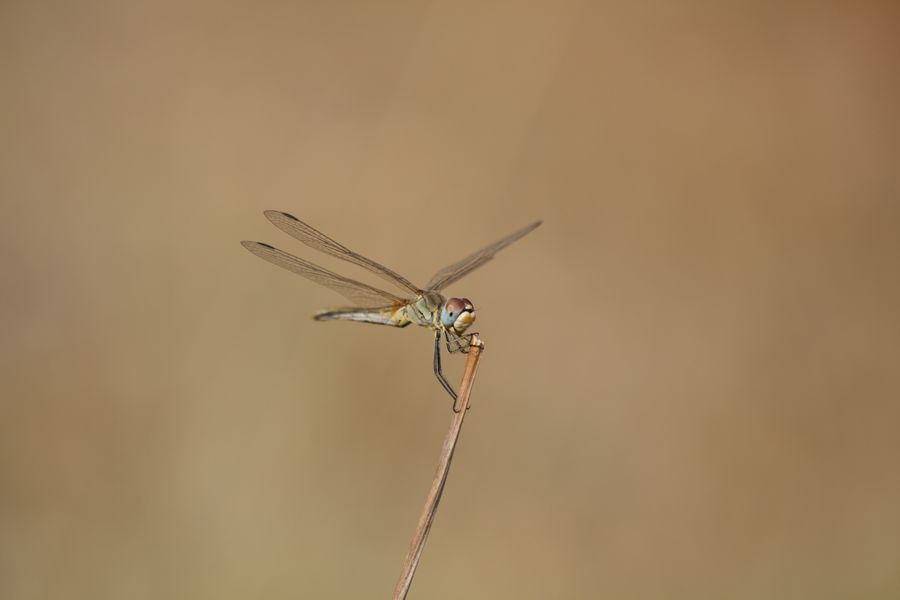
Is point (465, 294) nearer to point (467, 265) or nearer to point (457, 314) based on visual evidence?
point (467, 265)

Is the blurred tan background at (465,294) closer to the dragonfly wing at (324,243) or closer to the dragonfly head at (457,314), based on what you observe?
the dragonfly wing at (324,243)

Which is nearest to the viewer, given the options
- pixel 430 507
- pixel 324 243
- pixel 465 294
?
pixel 430 507

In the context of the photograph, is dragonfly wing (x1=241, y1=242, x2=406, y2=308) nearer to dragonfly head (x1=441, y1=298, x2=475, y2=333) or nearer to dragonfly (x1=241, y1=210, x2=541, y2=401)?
dragonfly (x1=241, y1=210, x2=541, y2=401)

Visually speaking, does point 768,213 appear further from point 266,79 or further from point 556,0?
point 266,79

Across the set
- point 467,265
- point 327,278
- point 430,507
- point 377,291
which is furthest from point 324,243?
point 430,507

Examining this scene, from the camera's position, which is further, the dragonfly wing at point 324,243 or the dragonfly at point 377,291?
the dragonfly wing at point 324,243

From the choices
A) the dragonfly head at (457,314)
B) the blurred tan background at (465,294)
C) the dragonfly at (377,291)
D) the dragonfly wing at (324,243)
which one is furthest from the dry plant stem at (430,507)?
the blurred tan background at (465,294)

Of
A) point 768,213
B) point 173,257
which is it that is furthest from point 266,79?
point 768,213
